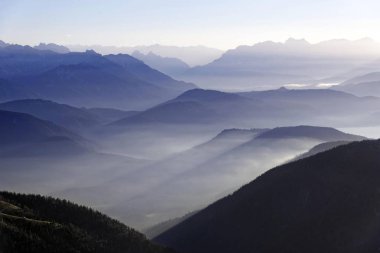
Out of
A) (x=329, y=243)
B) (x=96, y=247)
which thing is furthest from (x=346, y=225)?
(x=96, y=247)

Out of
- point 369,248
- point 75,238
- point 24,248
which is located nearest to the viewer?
point 24,248

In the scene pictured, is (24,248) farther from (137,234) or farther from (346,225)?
(346,225)

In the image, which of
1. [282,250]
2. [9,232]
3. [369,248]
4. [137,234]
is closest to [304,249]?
[282,250]

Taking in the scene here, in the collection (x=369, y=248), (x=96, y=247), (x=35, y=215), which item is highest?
(x=35, y=215)

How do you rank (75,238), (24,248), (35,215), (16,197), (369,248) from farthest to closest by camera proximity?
1. (16,197)
2. (369,248)
3. (35,215)
4. (75,238)
5. (24,248)

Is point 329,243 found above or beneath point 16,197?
beneath

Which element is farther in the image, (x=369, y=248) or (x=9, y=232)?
(x=369, y=248)

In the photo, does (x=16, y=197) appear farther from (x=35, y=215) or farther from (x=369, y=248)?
(x=369, y=248)
